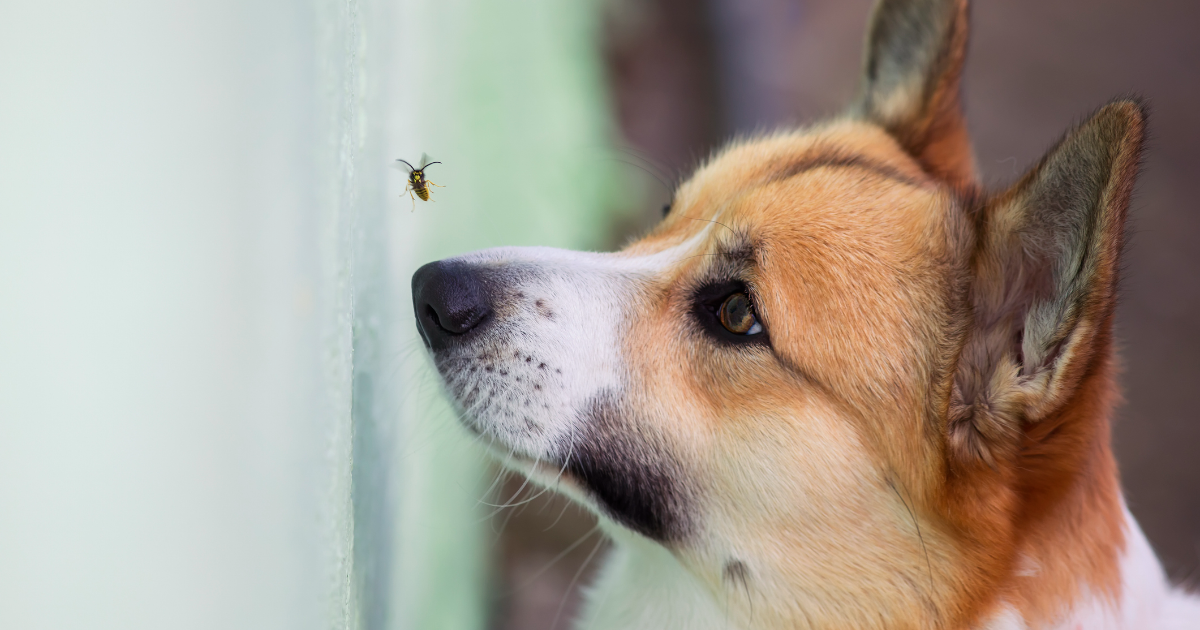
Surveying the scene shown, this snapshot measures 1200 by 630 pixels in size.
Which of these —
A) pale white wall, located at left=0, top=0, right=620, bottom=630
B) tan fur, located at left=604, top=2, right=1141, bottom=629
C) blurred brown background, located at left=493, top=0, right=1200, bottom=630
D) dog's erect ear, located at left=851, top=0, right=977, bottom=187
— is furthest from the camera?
blurred brown background, located at left=493, top=0, right=1200, bottom=630

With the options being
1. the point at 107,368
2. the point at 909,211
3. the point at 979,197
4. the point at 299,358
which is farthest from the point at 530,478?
the point at 979,197

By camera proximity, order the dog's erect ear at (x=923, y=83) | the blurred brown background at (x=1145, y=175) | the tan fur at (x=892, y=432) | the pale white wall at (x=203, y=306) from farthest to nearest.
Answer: the blurred brown background at (x=1145, y=175), the dog's erect ear at (x=923, y=83), the tan fur at (x=892, y=432), the pale white wall at (x=203, y=306)

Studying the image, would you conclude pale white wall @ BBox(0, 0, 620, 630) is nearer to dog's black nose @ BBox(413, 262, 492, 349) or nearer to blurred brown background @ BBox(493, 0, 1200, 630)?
dog's black nose @ BBox(413, 262, 492, 349)

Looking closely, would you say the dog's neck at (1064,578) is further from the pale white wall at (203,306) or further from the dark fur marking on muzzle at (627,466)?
the pale white wall at (203,306)

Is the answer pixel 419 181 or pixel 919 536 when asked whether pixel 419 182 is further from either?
pixel 919 536

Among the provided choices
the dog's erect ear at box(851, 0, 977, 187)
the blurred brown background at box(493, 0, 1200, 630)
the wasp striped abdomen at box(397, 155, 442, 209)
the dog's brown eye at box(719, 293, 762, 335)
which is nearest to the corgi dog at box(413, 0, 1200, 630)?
the dog's brown eye at box(719, 293, 762, 335)

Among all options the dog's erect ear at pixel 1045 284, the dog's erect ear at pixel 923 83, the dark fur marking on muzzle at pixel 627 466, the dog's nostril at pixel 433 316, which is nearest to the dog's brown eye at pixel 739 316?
the dark fur marking on muzzle at pixel 627 466
